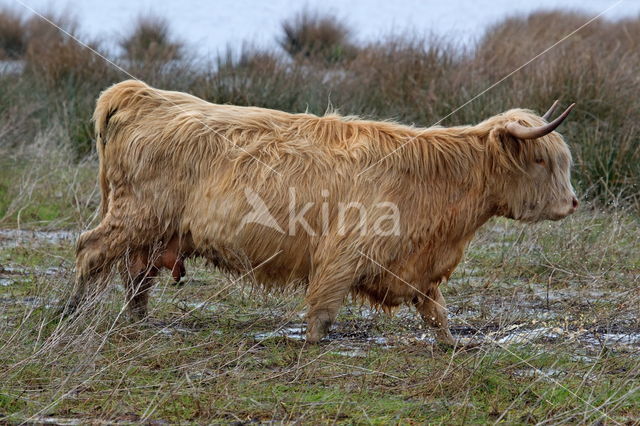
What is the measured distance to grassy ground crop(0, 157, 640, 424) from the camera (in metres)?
3.80

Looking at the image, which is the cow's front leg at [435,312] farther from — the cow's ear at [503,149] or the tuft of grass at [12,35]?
the tuft of grass at [12,35]

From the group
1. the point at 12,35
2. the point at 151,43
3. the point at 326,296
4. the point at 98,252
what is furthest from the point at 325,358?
the point at 12,35

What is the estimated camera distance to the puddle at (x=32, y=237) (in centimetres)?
729

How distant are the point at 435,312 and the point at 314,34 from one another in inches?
469

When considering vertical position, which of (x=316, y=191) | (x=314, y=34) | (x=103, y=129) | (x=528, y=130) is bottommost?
(x=316, y=191)

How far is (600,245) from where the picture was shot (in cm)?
702

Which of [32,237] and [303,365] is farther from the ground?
[303,365]

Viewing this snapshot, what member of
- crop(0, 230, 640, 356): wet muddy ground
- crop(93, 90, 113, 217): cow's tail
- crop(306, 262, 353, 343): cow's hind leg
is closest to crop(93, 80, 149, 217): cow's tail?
crop(93, 90, 113, 217): cow's tail

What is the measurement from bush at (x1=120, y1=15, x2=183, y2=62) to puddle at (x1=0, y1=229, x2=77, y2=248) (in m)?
5.18

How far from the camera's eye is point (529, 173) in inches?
205

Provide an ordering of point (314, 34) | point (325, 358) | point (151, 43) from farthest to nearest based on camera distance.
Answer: point (314, 34) → point (151, 43) → point (325, 358)

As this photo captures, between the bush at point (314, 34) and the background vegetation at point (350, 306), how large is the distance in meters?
2.50

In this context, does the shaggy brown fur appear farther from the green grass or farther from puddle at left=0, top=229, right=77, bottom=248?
puddle at left=0, top=229, right=77, bottom=248

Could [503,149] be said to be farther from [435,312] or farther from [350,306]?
[350,306]
